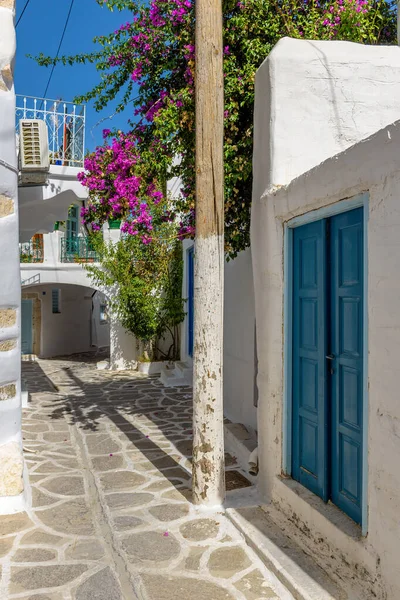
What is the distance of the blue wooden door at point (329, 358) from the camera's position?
11.0ft

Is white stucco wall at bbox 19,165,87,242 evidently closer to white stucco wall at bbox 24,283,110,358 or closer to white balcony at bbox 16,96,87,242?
white balcony at bbox 16,96,87,242

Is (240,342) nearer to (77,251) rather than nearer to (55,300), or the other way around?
(77,251)

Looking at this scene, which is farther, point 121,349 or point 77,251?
point 77,251

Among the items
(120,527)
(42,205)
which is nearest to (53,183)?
(42,205)

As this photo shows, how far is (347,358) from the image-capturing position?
136 inches

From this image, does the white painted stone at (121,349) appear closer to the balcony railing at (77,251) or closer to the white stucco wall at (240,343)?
the balcony railing at (77,251)

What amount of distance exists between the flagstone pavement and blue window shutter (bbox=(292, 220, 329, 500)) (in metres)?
0.75

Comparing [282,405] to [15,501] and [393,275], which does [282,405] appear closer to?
[393,275]

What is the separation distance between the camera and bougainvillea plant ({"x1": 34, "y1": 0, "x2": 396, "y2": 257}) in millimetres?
5859

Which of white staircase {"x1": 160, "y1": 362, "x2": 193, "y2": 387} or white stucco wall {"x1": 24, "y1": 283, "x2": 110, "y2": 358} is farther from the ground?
white stucco wall {"x1": 24, "y1": 283, "x2": 110, "y2": 358}

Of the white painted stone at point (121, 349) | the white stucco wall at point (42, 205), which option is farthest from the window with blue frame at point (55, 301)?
the white stucco wall at point (42, 205)

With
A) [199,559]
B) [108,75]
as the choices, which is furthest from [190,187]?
[199,559]

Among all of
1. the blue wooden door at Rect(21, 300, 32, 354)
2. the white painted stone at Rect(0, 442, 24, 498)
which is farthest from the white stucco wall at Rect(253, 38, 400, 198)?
the blue wooden door at Rect(21, 300, 32, 354)

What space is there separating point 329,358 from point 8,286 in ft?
8.81
